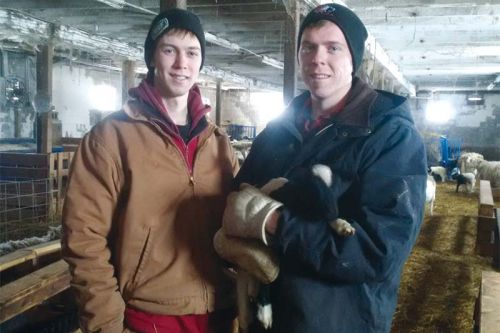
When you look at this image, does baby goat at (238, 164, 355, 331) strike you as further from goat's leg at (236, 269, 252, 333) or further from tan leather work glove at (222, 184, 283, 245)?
goat's leg at (236, 269, 252, 333)

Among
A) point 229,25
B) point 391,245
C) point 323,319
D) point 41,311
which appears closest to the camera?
point 391,245

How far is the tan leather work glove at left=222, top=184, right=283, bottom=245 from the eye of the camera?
1.48m

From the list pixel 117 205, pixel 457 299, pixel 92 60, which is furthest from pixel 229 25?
pixel 92 60

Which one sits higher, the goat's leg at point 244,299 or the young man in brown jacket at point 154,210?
the young man in brown jacket at point 154,210

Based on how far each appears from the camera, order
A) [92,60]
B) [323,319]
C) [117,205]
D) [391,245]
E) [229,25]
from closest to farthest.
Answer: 1. [391,245]
2. [323,319]
3. [117,205]
4. [229,25]
5. [92,60]

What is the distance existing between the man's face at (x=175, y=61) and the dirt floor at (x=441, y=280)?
3.49m

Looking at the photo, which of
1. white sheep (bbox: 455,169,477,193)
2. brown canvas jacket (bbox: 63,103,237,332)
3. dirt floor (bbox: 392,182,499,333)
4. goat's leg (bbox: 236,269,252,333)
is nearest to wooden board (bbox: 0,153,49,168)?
dirt floor (bbox: 392,182,499,333)

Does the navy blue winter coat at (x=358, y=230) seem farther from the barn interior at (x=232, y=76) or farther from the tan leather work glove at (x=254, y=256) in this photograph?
the barn interior at (x=232, y=76)

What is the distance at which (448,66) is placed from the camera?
13227 millimetres

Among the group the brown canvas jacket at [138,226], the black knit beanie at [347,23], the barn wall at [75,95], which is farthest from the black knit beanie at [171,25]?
the barn wall at [75,95]

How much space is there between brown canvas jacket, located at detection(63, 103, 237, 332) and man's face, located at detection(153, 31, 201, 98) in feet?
0.61

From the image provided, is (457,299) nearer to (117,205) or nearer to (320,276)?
(320,276)

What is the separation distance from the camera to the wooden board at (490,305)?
2102 mm

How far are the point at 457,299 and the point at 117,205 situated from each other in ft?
15.0
